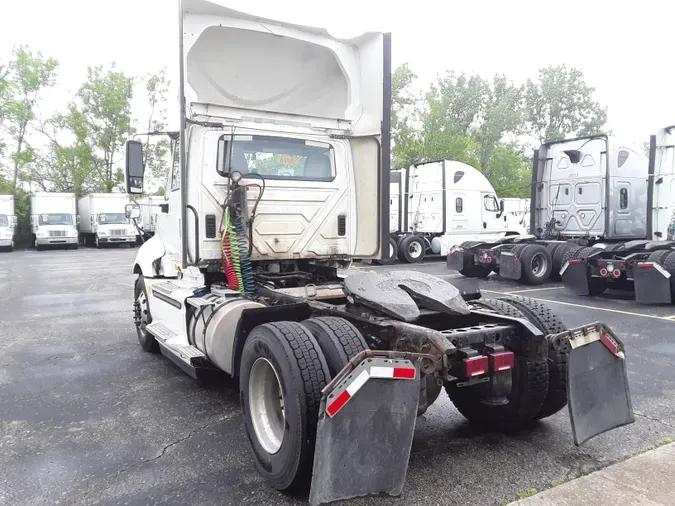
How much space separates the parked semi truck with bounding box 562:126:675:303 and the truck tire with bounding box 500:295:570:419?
697cm

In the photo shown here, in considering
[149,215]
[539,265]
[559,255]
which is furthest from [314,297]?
[149,215]

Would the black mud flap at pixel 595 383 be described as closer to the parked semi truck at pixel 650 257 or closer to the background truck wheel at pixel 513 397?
the background truck wheel at pixel 513 397

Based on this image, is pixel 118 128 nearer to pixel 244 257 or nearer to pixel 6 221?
pixel 6 221

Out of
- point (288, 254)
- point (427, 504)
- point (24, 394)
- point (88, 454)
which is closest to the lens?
point (427, 504)

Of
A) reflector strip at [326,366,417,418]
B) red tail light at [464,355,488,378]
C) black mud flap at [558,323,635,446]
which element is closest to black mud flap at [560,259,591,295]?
black mud flap at [558,323,635,446]

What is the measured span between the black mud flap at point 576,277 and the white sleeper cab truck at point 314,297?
6581 millimetres

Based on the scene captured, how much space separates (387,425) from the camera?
2.78m

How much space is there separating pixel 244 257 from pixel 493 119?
43418 millimetres

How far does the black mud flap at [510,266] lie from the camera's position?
12844 mm

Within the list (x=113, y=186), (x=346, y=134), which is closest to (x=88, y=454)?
(x=346, y=134)

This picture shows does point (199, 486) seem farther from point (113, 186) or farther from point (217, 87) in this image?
point (113, 186)

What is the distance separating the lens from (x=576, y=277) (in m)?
11.1

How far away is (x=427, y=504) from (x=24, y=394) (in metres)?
4.21

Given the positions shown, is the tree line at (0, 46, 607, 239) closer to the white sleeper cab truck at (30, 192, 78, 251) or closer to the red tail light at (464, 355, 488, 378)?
the white sleeper cab truck at (30, 192, 78, 251)
